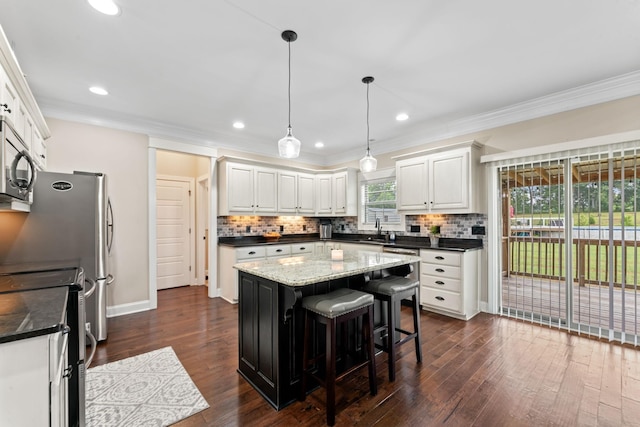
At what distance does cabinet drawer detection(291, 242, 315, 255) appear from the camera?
5.14 m

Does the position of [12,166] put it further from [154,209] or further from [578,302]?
[578,302]

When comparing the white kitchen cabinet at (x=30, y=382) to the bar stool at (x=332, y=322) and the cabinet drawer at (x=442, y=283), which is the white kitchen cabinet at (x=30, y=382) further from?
the cabinet drawer at (x=442, y=283)

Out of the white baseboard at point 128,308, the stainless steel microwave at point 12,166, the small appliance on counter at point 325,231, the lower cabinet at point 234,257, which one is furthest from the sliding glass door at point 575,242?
the white baseboard at point 128,308

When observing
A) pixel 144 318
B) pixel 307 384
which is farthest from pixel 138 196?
pixel 307 384

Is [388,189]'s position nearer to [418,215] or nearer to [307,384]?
[418,215]

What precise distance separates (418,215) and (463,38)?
2.91 metres

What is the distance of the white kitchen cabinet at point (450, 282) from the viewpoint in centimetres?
365

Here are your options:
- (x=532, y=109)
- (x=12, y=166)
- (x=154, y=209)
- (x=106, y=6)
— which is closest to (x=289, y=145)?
Answer: (x=106, y=6)

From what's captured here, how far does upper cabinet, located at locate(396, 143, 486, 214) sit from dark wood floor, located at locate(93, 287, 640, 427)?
157 centimetres

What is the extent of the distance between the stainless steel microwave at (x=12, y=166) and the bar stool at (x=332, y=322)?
6.03 ft

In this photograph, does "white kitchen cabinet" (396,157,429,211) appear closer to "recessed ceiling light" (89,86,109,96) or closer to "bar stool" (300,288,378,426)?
"bar stool" (300,288,378,426)

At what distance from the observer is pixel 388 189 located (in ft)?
17.3

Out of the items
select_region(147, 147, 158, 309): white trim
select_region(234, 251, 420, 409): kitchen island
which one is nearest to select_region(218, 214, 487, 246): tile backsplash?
select_region(147, 147, 158, 309): white trim

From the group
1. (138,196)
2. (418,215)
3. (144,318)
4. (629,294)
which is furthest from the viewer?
(418,215)
